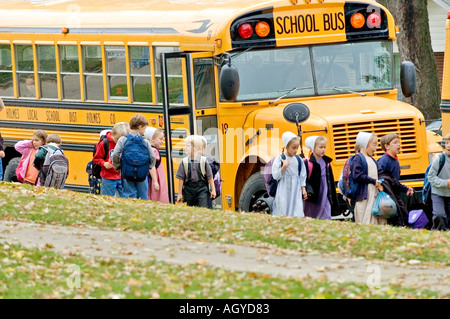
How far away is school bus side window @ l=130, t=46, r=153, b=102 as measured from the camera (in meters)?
14.3

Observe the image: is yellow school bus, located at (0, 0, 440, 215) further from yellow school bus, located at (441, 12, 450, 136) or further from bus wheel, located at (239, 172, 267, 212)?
yellow school bus, located at (441, 12, 450, 136)

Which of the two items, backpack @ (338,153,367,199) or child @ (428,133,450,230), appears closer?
backpack @ (338,153,367,199)

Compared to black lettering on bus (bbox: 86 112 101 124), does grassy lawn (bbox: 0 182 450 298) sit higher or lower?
lower

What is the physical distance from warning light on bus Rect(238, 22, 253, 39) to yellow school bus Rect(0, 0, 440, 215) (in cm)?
1

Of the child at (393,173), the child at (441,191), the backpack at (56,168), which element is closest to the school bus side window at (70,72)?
the backpack at (56,168)

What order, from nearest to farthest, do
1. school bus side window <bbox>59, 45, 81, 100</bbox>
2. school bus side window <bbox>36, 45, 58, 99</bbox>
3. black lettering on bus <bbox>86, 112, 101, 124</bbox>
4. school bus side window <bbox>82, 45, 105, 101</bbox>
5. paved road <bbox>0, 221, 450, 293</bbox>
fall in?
paved road <bbox>0, 221, 450, 293</bbox>
school bus side window <bbox>82, 45, 105, 101</bbox>
black lettering on bus <bbox>86, 112, 101, 124</bbox>
school bus side window <bbox>59, 45, 81, 100</bbox>
school bus side window <bbox>36, 45, 58, 99</bbox>

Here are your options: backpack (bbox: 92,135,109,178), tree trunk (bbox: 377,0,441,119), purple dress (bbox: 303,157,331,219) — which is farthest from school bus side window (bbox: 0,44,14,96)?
tree trunk (bbox: 377,0,441,119)

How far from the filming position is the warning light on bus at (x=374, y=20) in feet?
45.8

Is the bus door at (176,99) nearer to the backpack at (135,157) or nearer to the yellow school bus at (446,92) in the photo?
the backpack at (135,157)

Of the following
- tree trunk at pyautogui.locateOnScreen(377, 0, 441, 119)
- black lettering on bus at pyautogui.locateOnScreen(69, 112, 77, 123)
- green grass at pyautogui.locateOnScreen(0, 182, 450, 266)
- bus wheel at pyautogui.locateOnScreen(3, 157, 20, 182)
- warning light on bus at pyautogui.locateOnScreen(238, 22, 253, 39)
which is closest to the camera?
green grass at pyautogui.locateOnScreen(0, 182, 450, 266)

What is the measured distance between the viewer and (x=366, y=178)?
457 inches

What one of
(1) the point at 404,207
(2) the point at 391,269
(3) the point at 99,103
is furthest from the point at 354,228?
(3) the point at 99,103

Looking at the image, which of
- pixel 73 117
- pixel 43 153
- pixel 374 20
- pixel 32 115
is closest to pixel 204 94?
pixel 43 153
